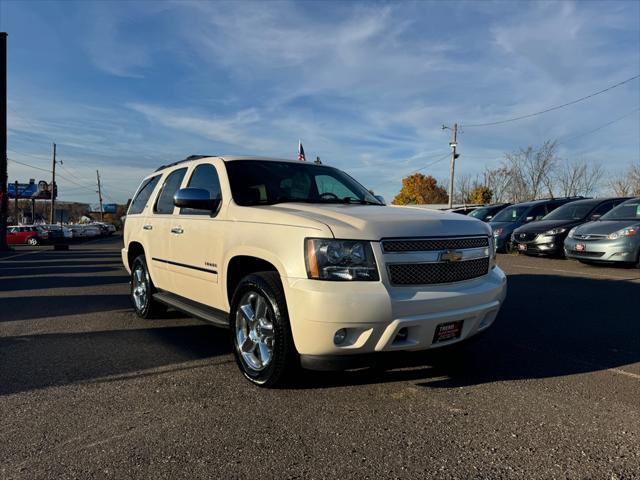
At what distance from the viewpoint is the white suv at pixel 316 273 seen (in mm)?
2969

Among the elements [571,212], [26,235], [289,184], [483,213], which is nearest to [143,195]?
[289,184]

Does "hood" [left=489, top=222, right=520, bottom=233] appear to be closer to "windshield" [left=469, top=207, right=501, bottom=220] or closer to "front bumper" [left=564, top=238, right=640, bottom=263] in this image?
"windshield" [left=469, top=207, right=501, bottom=220]

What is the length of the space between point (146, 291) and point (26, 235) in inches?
1190

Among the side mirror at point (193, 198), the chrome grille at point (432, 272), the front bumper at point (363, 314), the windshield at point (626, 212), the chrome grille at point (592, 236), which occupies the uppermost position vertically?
the windshield at point (626, 212)

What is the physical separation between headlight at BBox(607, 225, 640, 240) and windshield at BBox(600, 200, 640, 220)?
75cm

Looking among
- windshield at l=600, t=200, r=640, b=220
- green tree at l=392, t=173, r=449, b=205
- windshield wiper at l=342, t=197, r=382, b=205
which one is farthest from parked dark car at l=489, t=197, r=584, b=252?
green tree at l=392, t=173, r=449, b=205

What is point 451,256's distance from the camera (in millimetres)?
3338

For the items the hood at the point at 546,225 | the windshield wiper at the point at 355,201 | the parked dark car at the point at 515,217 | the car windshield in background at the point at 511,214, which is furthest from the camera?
the car windshield in background at the point at 511,214

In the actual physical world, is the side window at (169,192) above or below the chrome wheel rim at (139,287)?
above

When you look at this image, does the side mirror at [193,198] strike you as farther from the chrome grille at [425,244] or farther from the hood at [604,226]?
the hood at [604,226]

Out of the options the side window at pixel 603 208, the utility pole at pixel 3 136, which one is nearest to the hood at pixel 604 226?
the side window at pixel 603 208

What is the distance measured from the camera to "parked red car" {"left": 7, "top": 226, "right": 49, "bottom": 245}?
30312 millimetres

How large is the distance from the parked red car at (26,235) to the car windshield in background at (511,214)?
91.9ft

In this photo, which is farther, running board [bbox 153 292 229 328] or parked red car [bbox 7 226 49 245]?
parked red car [bbox 7 226 49 245]
